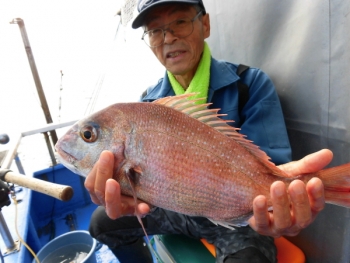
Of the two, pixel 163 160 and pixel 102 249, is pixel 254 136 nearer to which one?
pixel 163 160

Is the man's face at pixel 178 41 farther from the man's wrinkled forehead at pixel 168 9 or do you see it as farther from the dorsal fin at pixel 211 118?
the dorsal fin at pixel 211 118

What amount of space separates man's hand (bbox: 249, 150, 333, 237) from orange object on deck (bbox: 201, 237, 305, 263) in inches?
21.2

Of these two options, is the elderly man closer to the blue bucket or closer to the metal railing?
the blue bucket

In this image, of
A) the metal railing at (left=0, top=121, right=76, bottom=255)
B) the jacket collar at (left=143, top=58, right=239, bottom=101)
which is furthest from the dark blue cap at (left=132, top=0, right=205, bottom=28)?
the metal railing at (left=0, top=121, right=76, bottom=255)

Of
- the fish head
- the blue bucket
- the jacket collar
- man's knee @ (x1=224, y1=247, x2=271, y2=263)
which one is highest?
the jacket collar

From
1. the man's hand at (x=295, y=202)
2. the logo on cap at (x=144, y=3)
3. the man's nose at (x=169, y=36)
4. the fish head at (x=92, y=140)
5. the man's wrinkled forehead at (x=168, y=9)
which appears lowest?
the man's hand at (x=295, y=202)

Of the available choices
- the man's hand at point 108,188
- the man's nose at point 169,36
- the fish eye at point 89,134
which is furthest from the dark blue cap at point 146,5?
the man's hand at point 108,188

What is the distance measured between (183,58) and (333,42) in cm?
95

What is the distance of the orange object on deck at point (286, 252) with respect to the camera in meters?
1.46

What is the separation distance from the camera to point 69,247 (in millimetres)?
2395

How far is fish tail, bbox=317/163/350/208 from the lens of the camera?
2.79 ft

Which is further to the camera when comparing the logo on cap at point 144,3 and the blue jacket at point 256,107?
the logo on cap at point 144,3

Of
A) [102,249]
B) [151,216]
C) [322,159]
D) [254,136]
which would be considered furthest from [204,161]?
[102,249]

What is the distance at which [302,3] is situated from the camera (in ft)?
4.74
